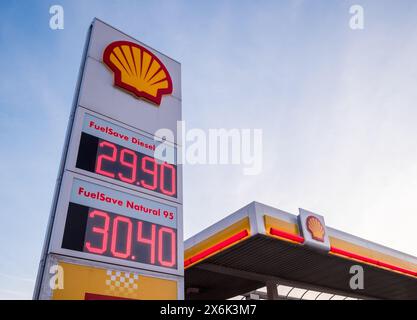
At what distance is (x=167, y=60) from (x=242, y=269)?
9.43 metres

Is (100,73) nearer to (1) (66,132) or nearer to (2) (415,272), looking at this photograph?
(1) (66,132)

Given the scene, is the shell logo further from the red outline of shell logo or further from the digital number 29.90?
the red outline of shell logo

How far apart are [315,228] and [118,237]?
9324 mm

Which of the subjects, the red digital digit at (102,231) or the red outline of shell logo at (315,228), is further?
the red outline of shell logo at (315,228)

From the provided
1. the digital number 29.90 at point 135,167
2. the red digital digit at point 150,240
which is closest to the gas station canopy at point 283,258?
the digital number 29.90 at point 135,167

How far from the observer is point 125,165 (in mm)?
7016

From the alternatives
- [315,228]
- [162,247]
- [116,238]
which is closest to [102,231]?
[116,238]

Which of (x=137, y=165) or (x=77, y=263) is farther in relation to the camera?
(x=137, y=165)

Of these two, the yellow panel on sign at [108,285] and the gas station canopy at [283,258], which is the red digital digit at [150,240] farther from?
the gas station canopy at [283,258]

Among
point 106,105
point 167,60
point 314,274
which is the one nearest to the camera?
point 106,105

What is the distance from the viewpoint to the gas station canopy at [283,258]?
12.7 meters

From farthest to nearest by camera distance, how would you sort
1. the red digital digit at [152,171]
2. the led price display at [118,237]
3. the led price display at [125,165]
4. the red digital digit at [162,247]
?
the red digital digit at [152,171], the led price display at [125,165], the red digital digit at [162,247], the led price display at [118,237]
